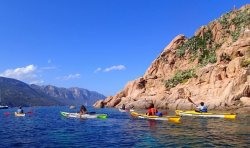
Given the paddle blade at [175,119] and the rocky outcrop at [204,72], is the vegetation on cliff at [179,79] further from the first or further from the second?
the paddle blade at [175,119]

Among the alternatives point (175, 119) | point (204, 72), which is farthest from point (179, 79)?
point (175, 119)

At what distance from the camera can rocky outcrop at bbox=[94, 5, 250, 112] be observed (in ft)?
242

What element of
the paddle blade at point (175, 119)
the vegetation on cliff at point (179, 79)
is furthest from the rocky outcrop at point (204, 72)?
the paddle blade at point (175, 119)

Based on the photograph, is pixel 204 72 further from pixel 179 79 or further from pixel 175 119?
pixel 175 119

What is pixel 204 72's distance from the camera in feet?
299

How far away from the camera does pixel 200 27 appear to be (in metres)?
129

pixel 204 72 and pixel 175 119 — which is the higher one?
pixel 204 72

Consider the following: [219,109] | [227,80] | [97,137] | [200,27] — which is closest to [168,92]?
[227,80]

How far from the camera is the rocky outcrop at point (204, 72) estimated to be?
73625mm

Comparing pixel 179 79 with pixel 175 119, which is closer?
pixel 175 119

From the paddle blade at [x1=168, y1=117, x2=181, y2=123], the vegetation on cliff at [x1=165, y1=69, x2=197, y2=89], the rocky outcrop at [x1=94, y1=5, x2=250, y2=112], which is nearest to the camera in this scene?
the paddle blade at [x1=168, y1=117, x2=181, y2=123]

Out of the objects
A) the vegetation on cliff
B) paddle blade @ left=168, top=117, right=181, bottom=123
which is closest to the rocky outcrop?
the vegetation on cliff

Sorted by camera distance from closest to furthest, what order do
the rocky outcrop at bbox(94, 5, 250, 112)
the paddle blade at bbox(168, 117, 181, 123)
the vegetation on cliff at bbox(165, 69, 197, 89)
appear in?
1. the paddle blade at bbox(168, 117, 181, 123)
2. the rocky outcrop at bbox(94, 5, 250, 112)
3. the vegetation on cliff at bbox(165, 69, 197, 89)

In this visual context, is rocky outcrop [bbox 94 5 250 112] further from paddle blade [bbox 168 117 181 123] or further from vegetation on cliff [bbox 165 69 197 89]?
paddle blade [bbox 168 117 181 123]
